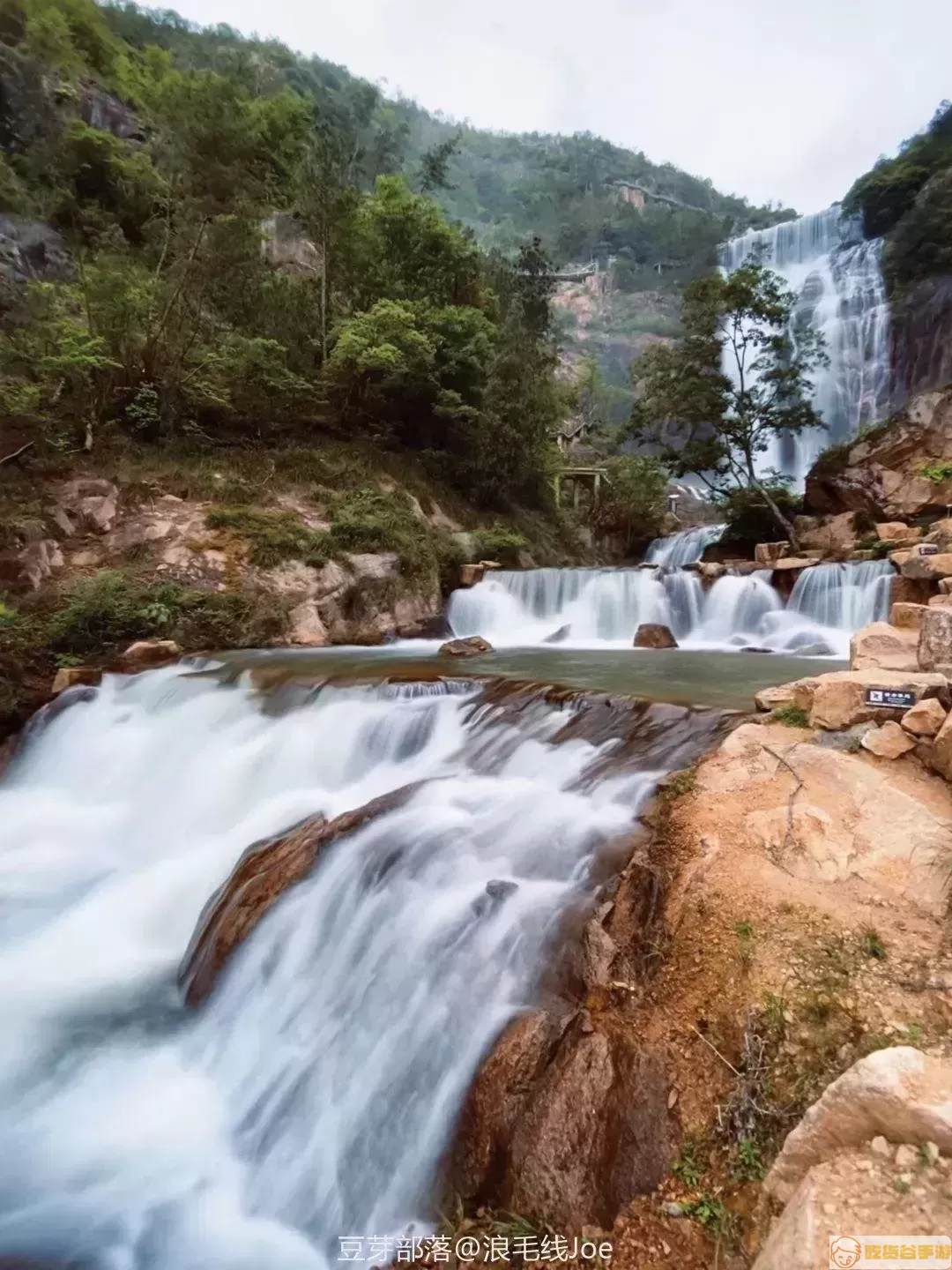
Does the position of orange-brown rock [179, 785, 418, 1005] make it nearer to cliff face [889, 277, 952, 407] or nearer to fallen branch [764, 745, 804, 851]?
fallen branch [764, 745, 804, 851]

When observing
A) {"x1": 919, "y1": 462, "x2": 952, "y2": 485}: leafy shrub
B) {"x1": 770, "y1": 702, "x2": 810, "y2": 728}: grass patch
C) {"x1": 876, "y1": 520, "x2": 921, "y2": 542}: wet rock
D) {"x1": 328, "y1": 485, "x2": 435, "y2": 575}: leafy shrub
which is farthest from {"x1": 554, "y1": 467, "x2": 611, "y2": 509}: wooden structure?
{"x1": 770, "y1": 702, "x2": 810, "y2": 728}: grass patch

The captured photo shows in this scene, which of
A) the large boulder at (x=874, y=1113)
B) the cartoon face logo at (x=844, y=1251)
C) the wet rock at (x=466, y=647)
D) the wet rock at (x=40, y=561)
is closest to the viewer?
the cartoon face logo at (x=844, y=1251)

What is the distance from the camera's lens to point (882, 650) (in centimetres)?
544

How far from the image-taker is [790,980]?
273 centimetres

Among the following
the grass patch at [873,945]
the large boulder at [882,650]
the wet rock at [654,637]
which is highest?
the large boulder at [882,650]

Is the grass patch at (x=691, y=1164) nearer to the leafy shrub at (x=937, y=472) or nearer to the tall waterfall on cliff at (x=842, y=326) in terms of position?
the leafy shrub at (x=937, y=472)

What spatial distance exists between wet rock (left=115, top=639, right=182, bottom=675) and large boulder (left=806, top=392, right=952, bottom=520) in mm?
15872

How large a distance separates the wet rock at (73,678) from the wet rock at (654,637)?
27.5 feet

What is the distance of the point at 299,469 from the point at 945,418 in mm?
15315

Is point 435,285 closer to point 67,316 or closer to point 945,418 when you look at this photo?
point 67,316

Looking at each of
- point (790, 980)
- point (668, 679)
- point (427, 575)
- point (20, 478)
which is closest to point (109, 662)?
point (20, 478)

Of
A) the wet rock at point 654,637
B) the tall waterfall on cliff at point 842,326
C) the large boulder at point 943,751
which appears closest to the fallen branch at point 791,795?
the large boulder at point 943,751

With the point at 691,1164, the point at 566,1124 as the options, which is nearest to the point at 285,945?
the point at 566,1124

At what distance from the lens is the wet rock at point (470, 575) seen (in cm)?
1438
